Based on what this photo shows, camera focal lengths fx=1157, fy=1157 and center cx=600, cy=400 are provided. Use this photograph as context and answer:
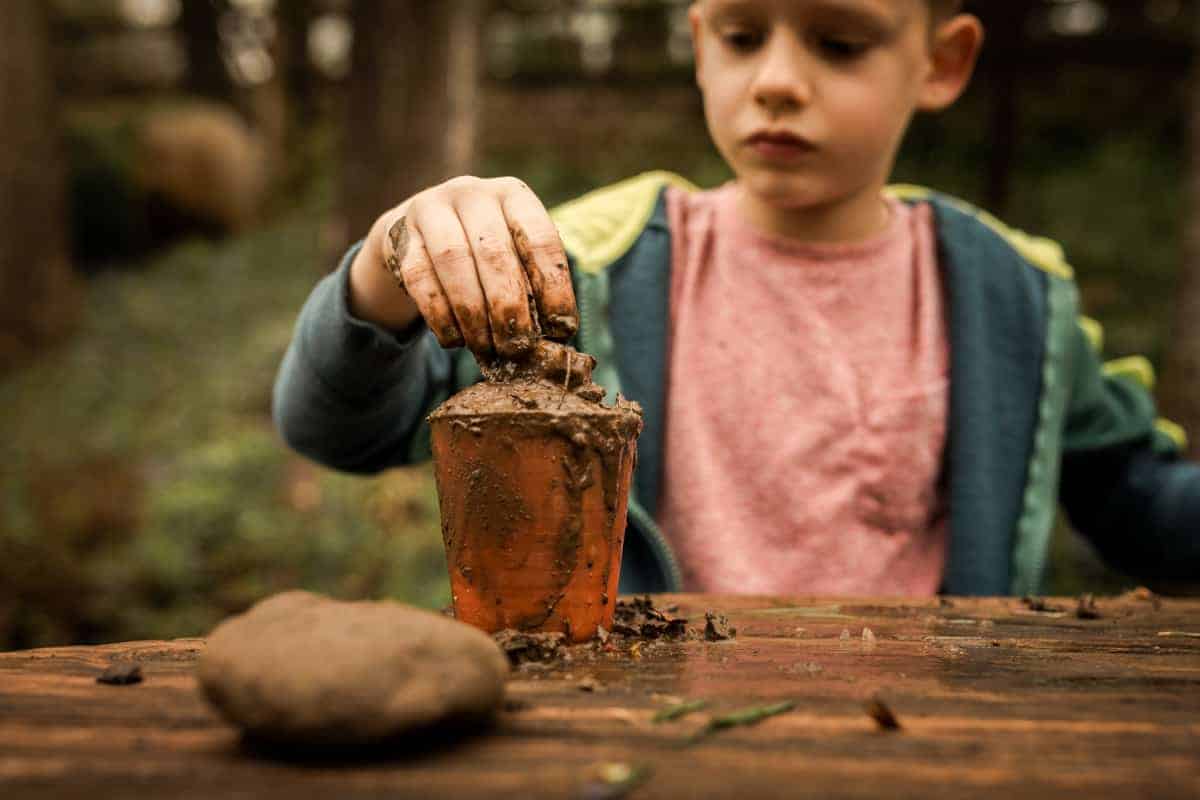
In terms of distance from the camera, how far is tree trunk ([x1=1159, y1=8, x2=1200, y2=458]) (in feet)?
14.9

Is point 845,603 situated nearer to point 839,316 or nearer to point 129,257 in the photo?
point 839,316

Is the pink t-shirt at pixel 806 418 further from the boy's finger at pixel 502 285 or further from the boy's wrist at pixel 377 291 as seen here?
the boy's finger at pixel 502 285

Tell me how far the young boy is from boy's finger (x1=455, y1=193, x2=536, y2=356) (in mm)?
545

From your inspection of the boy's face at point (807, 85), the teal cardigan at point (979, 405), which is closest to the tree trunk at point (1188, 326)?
the teal cardigan at point (979, 405)

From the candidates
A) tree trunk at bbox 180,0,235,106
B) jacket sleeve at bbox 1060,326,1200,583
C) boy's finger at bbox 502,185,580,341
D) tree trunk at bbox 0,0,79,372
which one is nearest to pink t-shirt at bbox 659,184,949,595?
jacket sleeve at bbox 1060,326,1200,583

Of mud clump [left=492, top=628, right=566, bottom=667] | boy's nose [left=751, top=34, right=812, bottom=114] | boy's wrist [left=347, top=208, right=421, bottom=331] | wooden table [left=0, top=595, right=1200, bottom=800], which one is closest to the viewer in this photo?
wooden table [left=0, top=595, right=1200, bottom=800]

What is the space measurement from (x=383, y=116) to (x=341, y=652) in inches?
206

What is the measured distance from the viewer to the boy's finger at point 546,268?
4.98 feet

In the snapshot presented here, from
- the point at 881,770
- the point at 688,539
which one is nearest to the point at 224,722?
the point at 881,770

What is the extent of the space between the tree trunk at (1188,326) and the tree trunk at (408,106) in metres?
3.30

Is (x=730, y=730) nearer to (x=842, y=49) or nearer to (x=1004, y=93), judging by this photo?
(x=842, y=49)

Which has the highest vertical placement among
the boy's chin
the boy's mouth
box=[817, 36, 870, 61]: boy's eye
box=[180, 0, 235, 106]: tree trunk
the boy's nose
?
box=[180, 0, 235, 106]: tree trunk

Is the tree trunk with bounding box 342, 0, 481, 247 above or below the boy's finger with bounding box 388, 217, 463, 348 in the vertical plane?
above

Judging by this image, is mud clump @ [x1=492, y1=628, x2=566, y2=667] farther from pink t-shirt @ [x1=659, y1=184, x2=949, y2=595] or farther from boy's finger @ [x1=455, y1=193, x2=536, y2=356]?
pink t-shirt @ [x1=659, y1=184, x2=949, y2=595]
